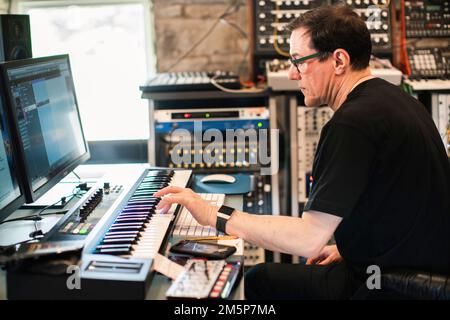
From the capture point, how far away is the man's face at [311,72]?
63.9 inches

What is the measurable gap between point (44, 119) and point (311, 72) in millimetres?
847

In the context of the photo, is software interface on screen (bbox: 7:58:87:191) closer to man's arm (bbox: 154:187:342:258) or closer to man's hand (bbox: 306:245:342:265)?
man's arm (bbox: 154:187:342:258)

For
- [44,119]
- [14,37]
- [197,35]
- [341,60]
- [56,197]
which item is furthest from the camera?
[197,35]

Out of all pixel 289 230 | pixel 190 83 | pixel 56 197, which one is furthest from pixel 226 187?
pixel 190 83

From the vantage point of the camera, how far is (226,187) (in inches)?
86.3

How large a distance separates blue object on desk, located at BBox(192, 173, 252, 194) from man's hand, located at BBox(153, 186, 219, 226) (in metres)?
0.46

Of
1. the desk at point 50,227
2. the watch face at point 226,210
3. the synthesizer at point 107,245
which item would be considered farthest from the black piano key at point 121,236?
the watch face at point 226,210

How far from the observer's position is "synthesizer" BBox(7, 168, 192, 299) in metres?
1.22

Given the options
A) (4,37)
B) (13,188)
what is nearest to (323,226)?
(13,188)

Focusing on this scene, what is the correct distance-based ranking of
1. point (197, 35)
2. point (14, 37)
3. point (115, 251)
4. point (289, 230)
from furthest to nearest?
point (197, 35)
point (14, 37)
point (289, 230)
point (115, 251)

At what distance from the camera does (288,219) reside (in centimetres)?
153

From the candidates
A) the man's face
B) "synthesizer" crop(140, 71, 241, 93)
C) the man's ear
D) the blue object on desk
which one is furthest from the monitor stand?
the man's ear

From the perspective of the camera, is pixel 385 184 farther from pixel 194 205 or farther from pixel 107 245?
pixel 107 245

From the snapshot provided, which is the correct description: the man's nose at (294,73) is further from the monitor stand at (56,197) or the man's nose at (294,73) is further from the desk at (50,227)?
the monitor stand at (56,197)
